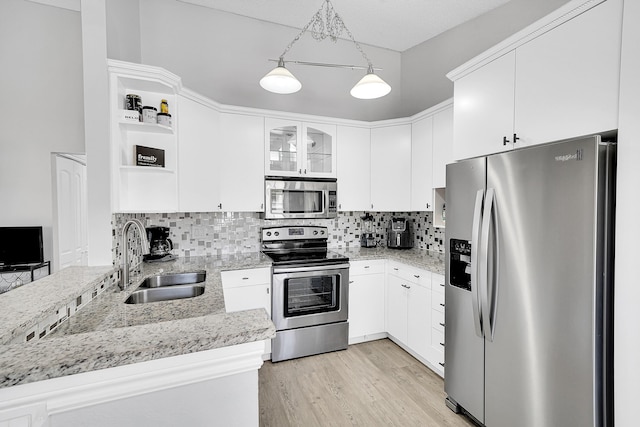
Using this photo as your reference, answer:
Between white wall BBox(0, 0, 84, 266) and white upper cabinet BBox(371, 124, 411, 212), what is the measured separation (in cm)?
268

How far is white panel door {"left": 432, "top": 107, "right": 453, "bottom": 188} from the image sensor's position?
8.75 ft

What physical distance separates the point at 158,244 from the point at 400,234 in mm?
2557

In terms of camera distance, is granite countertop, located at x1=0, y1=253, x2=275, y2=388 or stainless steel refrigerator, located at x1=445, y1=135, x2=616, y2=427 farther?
stainless steel refrigerator, located at x1=445, y1=135, x2=616, y2=427

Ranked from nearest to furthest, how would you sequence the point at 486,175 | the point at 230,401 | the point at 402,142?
the point at 230,401 < the point at 486,175 < the point at 402,142

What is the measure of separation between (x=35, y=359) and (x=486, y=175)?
80.0 inches

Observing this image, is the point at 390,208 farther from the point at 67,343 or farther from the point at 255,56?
the point at 67,343

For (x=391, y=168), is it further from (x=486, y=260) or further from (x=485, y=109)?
(x=486, y=260)

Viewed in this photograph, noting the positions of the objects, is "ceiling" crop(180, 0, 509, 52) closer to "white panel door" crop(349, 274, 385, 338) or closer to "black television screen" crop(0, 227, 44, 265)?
"black television screen" crop(0, 227, 44, 265)

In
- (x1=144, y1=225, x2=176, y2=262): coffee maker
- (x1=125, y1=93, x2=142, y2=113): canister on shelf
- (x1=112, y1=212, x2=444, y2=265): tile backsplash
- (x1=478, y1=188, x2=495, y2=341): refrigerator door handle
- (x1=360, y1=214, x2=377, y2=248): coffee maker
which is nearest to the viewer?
(x1=478, y1=188, x2=495, y2=341): refrigerator door handle

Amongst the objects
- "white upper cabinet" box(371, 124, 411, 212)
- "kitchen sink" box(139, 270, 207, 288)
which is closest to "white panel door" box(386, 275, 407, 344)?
"white upper cabinet" box(371, 124, 411, 212)

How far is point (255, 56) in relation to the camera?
3227mm

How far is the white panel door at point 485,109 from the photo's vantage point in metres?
1.79

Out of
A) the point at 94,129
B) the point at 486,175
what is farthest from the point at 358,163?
the point at 94,129

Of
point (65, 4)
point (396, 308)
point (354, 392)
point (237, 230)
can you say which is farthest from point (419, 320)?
point (65, 4)
